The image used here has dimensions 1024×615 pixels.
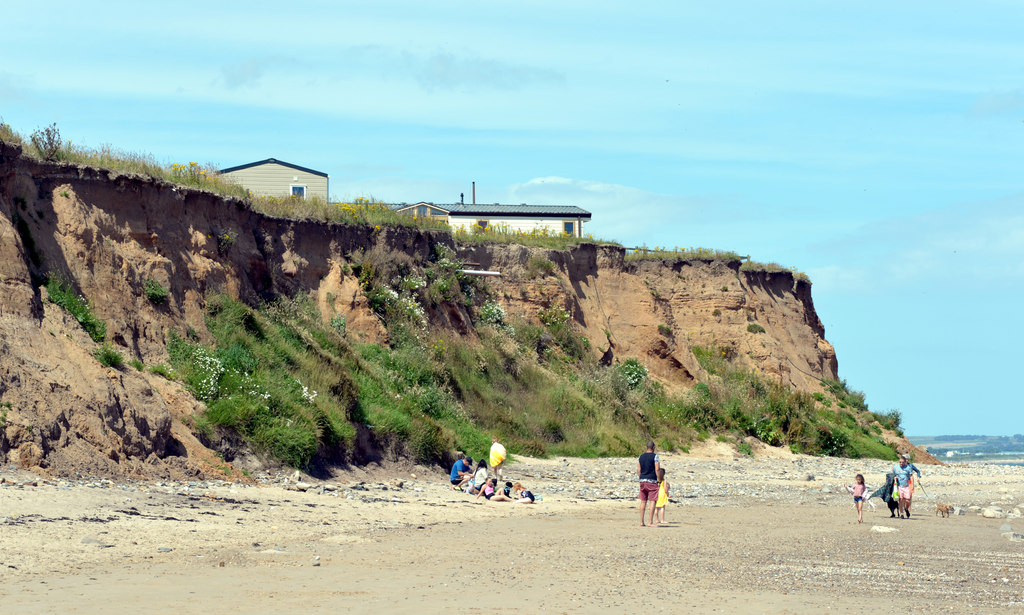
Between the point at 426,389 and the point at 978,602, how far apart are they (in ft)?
52.6

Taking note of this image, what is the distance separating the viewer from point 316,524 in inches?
572

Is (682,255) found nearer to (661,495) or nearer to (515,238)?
(515,238)

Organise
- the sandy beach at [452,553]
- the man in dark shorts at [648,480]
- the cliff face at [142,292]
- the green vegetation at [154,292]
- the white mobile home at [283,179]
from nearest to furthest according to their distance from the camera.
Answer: the sandy beach at [452,553] < the cliff face at [142,292] < the man in dark shorts at [648,480] < the green vegetation at [154,292] < the white mobile home at [283,179]

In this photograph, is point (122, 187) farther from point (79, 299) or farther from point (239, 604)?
point (239, 604)

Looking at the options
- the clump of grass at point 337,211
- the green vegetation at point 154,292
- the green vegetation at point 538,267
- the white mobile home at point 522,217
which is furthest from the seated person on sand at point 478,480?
the white mobile home at point 522,217

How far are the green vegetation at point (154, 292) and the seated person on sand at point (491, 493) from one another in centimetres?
691

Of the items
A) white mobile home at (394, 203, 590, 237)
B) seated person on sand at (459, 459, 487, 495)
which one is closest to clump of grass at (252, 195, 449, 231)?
seated person on sand at (459, 459, 487, 495)

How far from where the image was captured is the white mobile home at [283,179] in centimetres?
3978

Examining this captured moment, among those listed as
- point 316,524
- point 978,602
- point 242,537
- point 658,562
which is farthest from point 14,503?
point 978,602

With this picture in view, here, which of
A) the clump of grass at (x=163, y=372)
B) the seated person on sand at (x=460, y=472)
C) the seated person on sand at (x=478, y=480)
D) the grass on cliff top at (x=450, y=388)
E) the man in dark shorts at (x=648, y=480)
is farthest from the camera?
the seated person on sand at (x=460, y=472)

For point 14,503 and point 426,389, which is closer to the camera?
point 14,503

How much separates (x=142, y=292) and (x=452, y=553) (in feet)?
33.6

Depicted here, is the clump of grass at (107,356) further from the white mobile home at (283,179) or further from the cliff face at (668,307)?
the white mobile home at (283,179)

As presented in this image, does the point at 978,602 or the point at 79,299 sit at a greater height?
the point at 79,299
